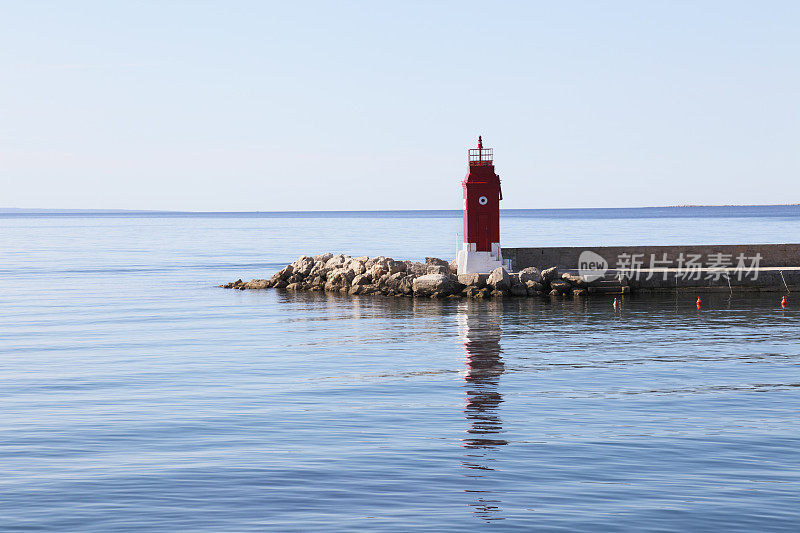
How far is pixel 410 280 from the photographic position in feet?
115

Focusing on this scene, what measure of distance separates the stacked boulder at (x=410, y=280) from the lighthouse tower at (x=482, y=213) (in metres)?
0.84

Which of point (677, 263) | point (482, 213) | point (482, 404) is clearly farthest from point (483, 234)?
point (482, 404)

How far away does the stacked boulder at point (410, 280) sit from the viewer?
33.2 m

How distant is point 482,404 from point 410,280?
20.9m

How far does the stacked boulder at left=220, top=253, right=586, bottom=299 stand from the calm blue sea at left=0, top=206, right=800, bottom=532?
6.75 m

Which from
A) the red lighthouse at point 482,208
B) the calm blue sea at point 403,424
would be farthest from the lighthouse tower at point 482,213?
the calm blue sea at point 403,424

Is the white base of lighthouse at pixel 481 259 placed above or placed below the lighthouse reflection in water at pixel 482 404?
above

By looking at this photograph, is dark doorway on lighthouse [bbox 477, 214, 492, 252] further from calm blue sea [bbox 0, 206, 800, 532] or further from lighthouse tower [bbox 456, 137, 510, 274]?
calm blue sea [bbox 0, 206, 800, 532]

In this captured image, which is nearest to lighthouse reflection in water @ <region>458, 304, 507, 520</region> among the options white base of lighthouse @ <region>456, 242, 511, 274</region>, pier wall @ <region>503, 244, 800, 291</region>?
white base of lighthouse @ <region>456, 242, 511, 274</region>

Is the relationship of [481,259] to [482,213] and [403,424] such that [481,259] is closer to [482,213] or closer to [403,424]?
[482,213]

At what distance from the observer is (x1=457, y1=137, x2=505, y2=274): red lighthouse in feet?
110

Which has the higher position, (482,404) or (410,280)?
(410,280)

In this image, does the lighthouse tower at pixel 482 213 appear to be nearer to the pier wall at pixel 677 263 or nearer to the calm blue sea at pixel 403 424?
the pier wall at pixel 677 263

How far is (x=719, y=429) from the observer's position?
1210cm
